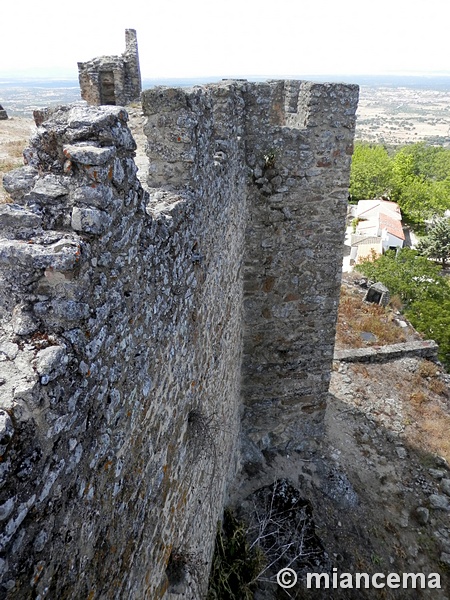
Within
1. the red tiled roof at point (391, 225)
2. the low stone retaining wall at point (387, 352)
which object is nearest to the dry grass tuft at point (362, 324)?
the low stone retaining wall at point (387, 352)

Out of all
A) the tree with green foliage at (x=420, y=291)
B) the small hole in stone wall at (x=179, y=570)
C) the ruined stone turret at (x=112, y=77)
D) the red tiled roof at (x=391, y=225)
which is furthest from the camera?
the red tiled roof at (x=391, y=225)

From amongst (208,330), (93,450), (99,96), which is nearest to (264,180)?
(208,330)

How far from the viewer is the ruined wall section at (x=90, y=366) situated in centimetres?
153

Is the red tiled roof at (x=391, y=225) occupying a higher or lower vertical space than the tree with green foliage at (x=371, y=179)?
lower

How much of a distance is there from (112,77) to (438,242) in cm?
2499

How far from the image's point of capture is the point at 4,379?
1.52 meters

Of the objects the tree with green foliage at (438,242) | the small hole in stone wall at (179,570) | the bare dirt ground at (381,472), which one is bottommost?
the tree with green foliage at (438,242)

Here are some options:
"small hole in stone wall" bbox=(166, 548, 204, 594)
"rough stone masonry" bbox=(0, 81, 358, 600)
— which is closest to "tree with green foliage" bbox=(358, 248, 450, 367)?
"rough stone masonry" bbox=(0, 81, 358, 600)

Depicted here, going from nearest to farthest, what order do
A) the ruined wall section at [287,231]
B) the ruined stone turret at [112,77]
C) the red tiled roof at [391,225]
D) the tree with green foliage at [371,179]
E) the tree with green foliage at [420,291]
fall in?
the ruined wall section at [287,231] < the ruined stone turret at [112,77] < the tree with green foliage at [420,291] < the red tiled roof at [391,225] < the tree with green foliage at [371,179]

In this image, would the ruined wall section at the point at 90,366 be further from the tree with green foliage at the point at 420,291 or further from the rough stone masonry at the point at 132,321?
the tree with green foliage at the point at 420,291

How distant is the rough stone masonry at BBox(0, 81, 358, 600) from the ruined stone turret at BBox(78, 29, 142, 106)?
7.92 metres

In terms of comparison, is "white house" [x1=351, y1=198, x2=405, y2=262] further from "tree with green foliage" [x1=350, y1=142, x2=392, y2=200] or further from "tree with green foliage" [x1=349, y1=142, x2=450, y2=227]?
"tree with green foliage" [x1=350, y1=142, x2=392, y2=200]

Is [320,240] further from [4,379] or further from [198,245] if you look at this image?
[4,379]

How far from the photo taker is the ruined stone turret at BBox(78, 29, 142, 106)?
11828mm
